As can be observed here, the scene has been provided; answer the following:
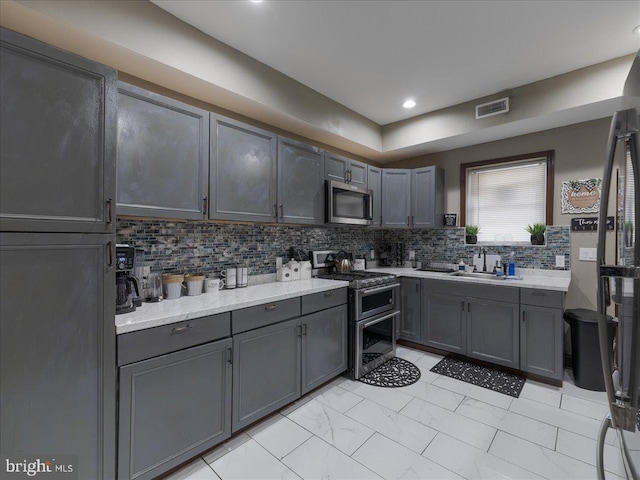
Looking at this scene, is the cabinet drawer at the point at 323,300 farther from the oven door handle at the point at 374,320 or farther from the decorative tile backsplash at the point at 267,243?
the decorative tile backsplash at the point at 267,243

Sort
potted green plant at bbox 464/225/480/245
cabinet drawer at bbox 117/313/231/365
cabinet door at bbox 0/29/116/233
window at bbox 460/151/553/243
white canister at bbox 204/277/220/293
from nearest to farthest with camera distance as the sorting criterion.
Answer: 1. cabinet door at bbox 0/29/116/233
2. cabinet drawer at bbox 117/313/231/365
3. white canister at bbox 204/277/220/293
4. window at bbox 460/151/553/243
5. potted green plant at bbox 464/225/480/245

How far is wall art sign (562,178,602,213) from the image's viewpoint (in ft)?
9.59

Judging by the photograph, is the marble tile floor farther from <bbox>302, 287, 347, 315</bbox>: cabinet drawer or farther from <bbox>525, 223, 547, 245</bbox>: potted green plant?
<bbox>525, 223, 547, 245</bbox>: potted green plant

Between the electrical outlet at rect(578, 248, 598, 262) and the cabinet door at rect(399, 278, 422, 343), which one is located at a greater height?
the electrical outlet at rect(578, 248, 598, 262)

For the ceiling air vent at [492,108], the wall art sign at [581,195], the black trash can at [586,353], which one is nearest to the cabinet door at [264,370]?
the black trash can at [586,353]

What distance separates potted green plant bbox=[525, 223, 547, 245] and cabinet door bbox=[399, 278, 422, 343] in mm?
1322

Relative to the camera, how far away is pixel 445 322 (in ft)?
10.6

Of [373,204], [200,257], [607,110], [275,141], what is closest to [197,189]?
[200,257]

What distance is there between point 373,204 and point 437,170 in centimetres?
97

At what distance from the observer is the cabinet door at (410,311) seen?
3.46m

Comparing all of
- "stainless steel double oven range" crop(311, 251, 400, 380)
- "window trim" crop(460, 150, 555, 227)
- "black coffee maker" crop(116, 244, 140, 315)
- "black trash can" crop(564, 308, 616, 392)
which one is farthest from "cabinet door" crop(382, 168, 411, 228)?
"black coffee maker" crop(116, 244, 140, 315)

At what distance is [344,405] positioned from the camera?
235cm

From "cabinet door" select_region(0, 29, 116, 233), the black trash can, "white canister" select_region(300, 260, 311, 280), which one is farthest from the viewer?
"white canister" select_region(300, 260, 311, 280)

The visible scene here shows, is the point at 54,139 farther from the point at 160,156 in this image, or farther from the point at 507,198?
the point at 507,198
